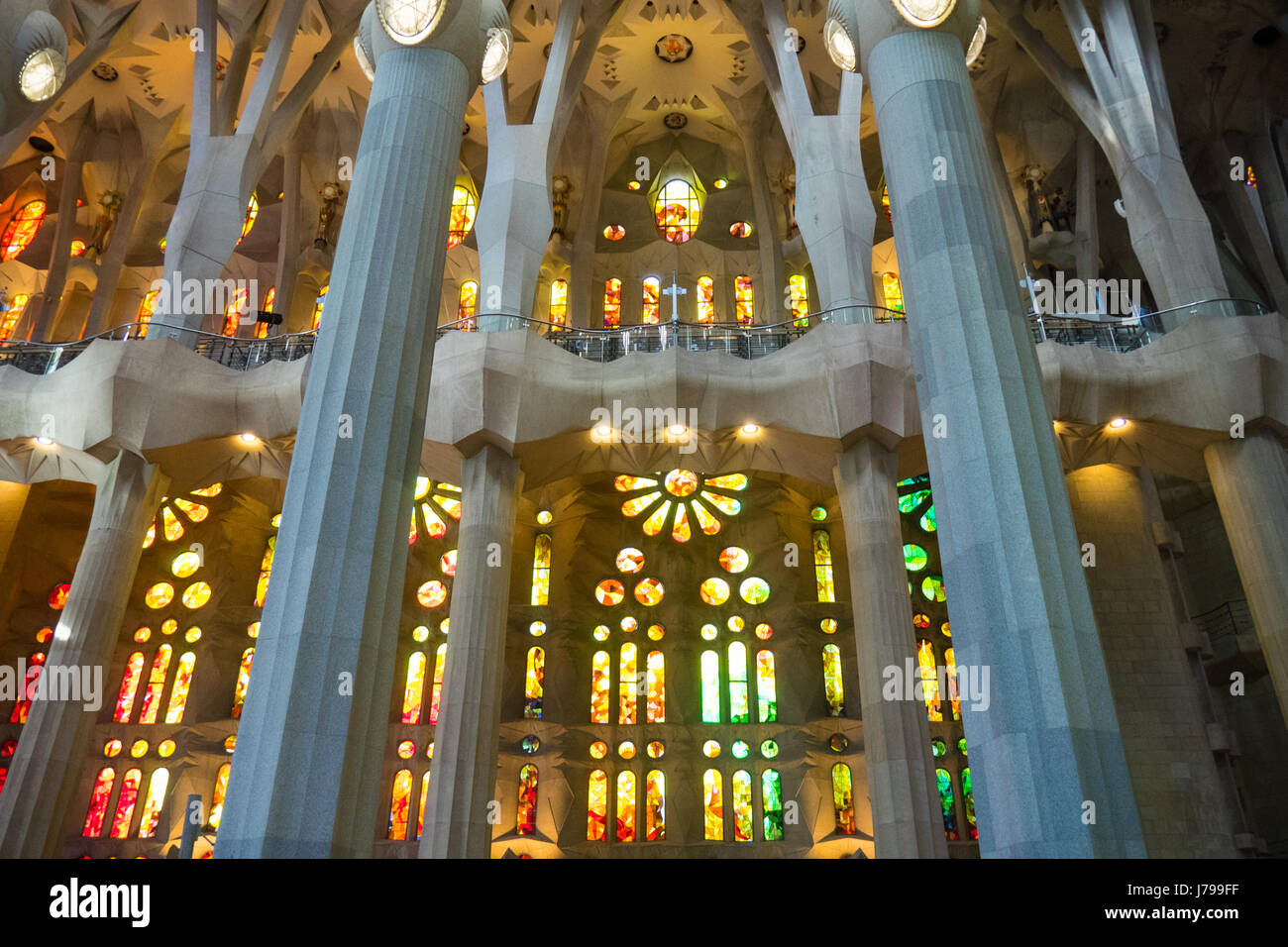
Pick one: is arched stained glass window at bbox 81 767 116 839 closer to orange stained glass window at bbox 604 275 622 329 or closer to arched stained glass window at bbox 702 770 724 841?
arched stained glass window at bbox 702 770 724 841

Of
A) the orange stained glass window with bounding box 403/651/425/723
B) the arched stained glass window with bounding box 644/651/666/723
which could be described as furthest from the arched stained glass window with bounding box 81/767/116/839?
the arched stained glass window with bounding box 644/651/666/723

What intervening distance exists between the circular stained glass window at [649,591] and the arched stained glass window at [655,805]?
3.59 m

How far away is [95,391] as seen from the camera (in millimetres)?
14969

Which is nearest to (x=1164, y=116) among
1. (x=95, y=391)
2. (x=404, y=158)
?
(x=404, y=158)

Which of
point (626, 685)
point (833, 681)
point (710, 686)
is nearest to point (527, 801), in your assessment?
point (626, 685)

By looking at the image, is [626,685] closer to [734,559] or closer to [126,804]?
[734,559]

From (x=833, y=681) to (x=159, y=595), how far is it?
14.1 m

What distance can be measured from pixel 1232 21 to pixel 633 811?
20102mm

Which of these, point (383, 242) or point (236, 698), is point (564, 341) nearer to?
point (383, 242)

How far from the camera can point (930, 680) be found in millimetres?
19359

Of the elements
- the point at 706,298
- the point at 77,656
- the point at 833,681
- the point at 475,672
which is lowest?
the point at 475,672

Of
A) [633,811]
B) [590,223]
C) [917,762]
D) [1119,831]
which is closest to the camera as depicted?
[1119,831]

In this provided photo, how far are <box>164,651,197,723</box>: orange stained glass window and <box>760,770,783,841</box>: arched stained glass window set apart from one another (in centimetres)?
1145

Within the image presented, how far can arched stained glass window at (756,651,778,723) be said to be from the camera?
19641mm
